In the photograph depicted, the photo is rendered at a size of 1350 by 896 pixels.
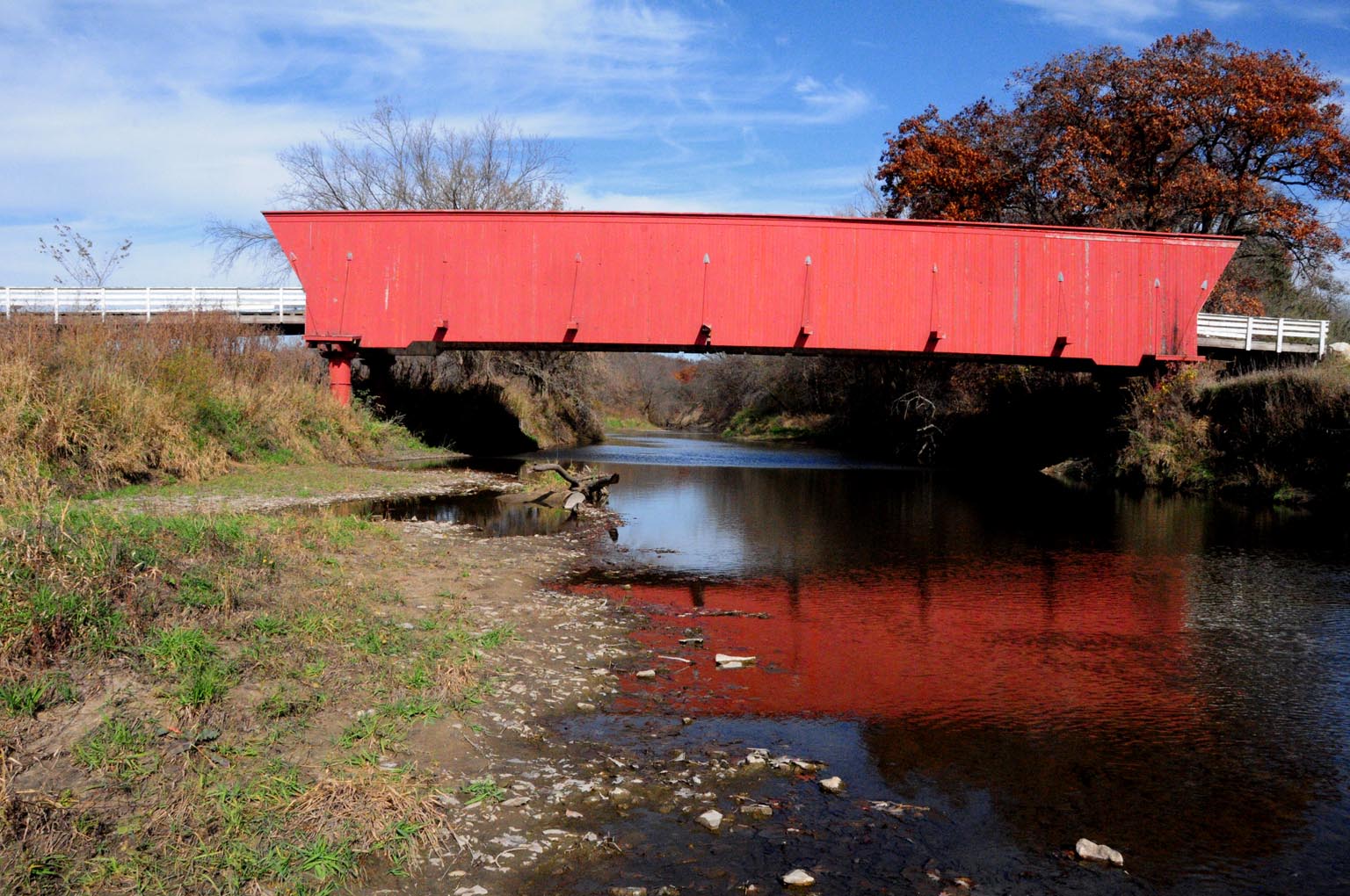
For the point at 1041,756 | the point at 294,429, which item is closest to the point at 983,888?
the point at 1041,756

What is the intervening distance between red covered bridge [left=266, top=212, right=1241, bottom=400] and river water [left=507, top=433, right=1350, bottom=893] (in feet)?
33.9

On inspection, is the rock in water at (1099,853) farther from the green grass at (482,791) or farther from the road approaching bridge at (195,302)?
the road approaching bridge at (195,302)

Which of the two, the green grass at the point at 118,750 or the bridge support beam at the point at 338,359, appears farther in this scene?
the bridge support beam at the point at 338,359

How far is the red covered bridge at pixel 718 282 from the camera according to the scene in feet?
76.1

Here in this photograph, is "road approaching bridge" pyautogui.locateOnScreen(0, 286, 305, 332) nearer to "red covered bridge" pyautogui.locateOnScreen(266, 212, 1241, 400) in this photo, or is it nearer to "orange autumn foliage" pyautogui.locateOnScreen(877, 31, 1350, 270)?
"red covered bridge" pyautogui.locateOnScreen(266, 212, 1241, 400)

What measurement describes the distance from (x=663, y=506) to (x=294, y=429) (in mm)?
Result: 8227

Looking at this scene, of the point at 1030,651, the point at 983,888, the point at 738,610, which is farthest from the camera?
the point at 738,610

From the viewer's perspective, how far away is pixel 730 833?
4148 mm

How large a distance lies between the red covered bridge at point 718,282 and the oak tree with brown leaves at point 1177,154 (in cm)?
762

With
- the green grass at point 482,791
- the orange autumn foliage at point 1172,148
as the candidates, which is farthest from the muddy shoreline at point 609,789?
the orange autumn foliage at point 1172,148

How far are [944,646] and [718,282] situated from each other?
16697 mm

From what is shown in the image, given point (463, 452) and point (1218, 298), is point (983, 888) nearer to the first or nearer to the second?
point (463, 452)

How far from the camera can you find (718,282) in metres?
23.2

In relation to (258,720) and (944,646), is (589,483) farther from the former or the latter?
(258,720)
